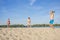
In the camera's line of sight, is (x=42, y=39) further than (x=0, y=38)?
Yes

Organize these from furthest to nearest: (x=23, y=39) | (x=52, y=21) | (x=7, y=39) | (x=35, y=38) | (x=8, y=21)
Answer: (x=8, y=21)
(x=52, y=21)
(x=35, y=38)
(x=23, y=39)
(x=7, y=39)

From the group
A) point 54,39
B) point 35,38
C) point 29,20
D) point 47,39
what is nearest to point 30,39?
point 35,38

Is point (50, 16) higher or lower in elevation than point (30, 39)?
higher

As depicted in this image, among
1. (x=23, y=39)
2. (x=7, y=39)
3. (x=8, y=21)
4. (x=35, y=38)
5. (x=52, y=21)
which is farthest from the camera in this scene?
(x=8, y=21)

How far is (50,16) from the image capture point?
1056 cm

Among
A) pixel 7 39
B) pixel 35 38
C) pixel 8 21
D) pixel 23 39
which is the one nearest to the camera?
pixel 7 39

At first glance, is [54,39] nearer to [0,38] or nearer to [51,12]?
[0,38]

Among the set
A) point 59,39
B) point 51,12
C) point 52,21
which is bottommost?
point 59,39

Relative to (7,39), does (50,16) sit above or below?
above

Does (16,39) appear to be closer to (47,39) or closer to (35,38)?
(35,38)

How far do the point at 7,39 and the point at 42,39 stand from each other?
1490mm

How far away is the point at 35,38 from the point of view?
550 centimetres

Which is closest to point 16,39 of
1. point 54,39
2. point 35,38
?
point 35,38

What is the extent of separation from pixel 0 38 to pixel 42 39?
173 centimetres
